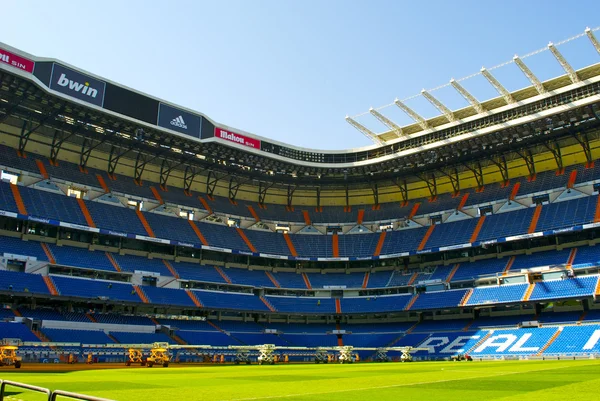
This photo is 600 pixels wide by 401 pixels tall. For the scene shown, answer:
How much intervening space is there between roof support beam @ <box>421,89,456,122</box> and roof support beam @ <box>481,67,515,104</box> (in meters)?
5.82

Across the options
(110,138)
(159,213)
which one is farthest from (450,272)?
(110,138)

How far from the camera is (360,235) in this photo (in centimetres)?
7106

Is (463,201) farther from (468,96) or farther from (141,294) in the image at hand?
(141,294)

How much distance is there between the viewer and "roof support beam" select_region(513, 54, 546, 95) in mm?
45312

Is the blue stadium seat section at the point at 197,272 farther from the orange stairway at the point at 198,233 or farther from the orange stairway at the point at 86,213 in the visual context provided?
the orange stairway at the point at 86,213

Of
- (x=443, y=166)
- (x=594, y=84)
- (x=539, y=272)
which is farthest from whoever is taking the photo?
(x=443, y=166)

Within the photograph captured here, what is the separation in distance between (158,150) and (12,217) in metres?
17.5

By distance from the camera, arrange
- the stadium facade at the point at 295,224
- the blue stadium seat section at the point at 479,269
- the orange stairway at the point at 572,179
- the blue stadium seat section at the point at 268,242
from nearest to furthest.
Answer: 1. the stadium facade at the point at 295,224
2. the blue stadium seat section at the point at 479,269
3. the orange stairway at the point at 572,179
4. the blue stadium seat section at the point at 268,242

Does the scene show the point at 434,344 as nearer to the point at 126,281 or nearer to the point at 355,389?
the point at 126,281

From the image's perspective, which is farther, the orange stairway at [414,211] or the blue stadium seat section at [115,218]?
the orange stairway at [414,211]

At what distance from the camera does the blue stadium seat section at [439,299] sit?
5620 cm

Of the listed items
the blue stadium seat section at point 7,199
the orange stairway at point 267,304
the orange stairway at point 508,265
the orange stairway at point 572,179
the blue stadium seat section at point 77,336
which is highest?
the orange stairway at point 572,179

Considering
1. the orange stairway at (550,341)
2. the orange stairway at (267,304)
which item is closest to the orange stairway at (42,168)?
the orange stairway at (267,304)

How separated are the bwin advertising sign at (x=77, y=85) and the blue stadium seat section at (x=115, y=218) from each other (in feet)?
46.9
